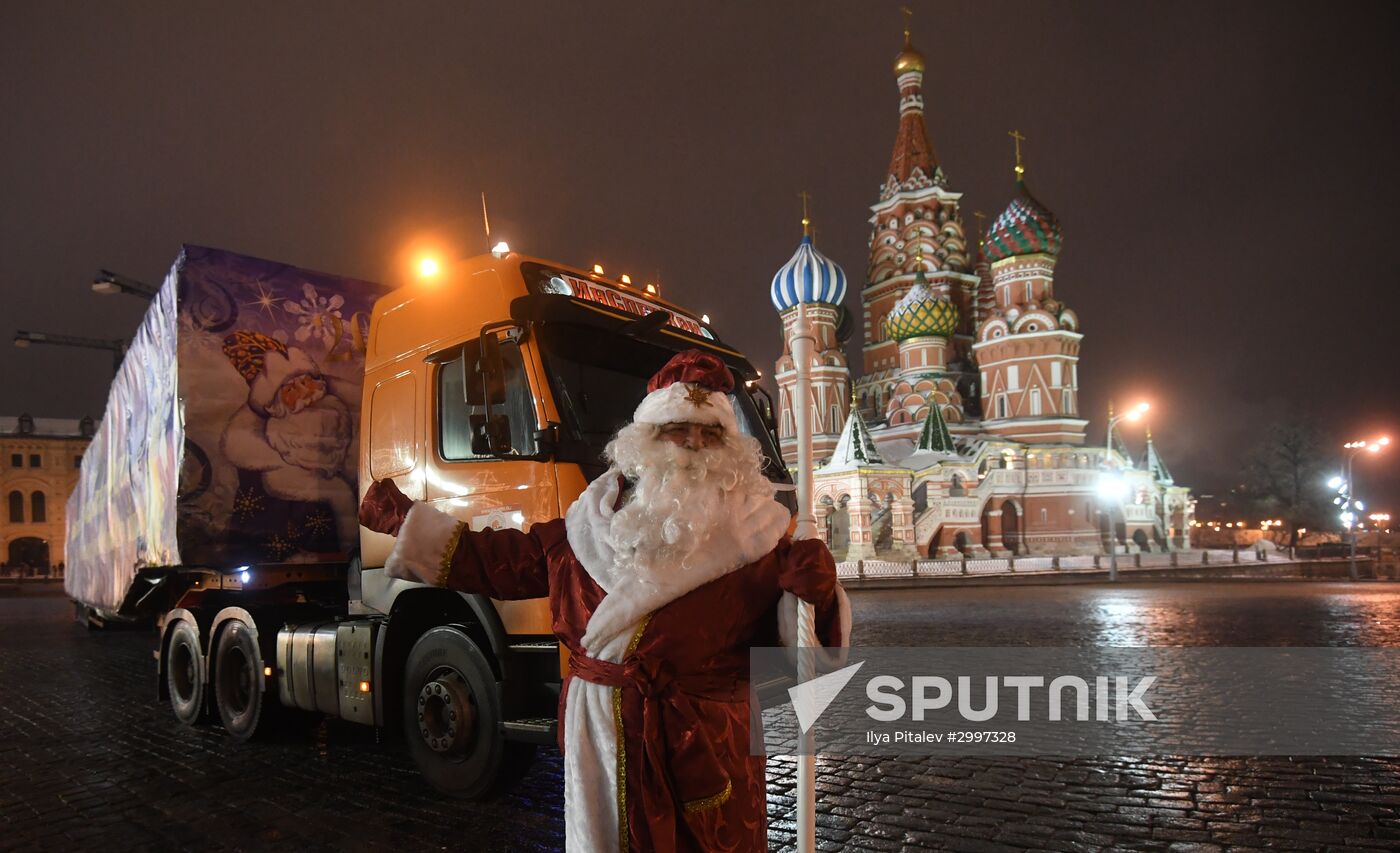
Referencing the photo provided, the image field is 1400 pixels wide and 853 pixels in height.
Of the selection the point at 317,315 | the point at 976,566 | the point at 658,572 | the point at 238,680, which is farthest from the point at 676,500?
the point at 976,566

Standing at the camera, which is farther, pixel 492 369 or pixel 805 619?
pixel 492 369

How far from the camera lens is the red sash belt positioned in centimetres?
265

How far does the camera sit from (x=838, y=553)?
4047 cm

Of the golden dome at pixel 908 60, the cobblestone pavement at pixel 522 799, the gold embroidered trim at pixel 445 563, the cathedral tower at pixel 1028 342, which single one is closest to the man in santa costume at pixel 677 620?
the gold embroidered trim at pixel 445 563

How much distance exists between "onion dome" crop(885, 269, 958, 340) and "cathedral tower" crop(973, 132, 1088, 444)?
134 inches

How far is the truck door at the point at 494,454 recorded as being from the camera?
4434mm

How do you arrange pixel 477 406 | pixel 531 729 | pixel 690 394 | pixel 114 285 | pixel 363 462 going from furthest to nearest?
1. pixel 114 285
2. pixel 363 462
3. pixel 477 406
4. pixel 531 729
5. pixel 690 394

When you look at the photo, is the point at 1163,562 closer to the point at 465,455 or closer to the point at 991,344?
the point at 991,344

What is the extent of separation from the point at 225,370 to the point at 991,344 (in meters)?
46.1

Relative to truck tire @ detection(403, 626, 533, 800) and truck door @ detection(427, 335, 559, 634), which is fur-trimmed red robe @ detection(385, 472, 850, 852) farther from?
truck tire @ detection(403, 626, 533, 800)

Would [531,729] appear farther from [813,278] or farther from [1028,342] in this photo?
[813,278]

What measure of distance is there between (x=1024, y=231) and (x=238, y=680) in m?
48.7

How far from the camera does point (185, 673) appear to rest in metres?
7.66

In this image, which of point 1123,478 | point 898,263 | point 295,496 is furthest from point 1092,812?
point 898,263
